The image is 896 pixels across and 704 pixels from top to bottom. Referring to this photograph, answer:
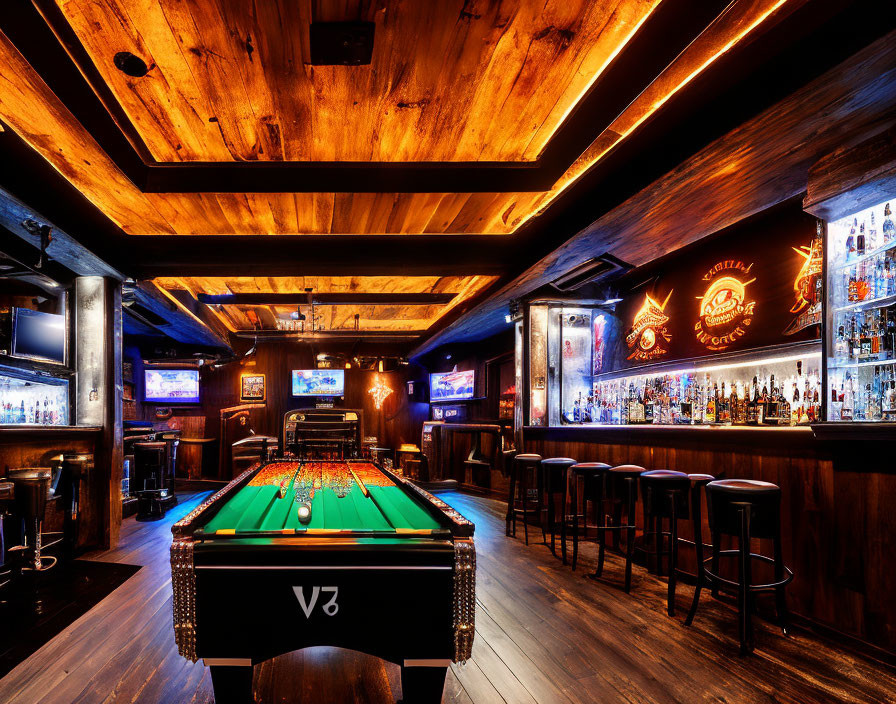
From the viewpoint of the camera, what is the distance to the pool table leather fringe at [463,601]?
1716 mm

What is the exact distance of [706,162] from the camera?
289 centimetres

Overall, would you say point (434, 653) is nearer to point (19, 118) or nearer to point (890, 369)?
point (890, 369)

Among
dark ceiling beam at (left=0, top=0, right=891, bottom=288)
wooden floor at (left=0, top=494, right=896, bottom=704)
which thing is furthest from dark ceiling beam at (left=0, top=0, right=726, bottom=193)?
wooden floor at (left=0, top=494, right=896, bottom=704)

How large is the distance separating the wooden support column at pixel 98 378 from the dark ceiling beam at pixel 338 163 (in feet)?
7.22

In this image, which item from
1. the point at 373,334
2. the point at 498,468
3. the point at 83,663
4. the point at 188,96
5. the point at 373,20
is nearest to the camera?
the point at 373,20

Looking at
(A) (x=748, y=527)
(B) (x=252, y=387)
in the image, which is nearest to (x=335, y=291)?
(B) (x=252, y=387)

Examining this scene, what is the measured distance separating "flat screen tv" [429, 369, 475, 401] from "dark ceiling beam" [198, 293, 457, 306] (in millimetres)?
2501

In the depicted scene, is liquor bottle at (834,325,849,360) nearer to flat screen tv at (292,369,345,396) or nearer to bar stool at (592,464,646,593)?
bar stool at (592,464,646,593)

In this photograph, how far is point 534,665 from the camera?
8.57 ft

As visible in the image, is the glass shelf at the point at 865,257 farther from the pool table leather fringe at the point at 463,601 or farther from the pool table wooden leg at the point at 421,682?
the pool table wooden leg at the point at 421,682

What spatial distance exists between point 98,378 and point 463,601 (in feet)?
16.6

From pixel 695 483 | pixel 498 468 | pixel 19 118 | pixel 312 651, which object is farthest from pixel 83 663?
pixel 498 468

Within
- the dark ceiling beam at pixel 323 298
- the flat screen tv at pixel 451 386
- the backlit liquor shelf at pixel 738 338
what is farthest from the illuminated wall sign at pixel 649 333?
the flat screen tv at pixel 451 386

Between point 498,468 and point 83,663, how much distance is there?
6.50 meters
